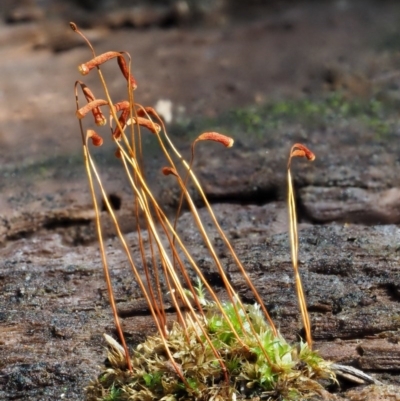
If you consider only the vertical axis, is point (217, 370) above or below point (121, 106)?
below

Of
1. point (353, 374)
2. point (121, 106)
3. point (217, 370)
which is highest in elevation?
point (121, 106)

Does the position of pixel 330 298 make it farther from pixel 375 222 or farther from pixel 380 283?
pixel 375 222

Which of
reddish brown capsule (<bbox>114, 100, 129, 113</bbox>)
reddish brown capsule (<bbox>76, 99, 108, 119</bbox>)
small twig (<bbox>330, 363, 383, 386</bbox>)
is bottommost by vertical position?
small twig (<bbox>330, 363, 383, 386</bbox>)

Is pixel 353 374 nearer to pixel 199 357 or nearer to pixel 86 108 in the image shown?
pixel 199 357

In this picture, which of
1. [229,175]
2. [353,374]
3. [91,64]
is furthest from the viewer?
[229,175]

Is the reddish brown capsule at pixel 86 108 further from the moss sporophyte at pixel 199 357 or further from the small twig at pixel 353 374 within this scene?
the small twig at pixel 353 374

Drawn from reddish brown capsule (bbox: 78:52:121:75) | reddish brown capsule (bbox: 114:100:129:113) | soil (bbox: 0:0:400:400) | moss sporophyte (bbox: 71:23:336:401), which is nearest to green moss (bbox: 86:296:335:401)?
moss sporophyte (bbox: 71:23:336:401)

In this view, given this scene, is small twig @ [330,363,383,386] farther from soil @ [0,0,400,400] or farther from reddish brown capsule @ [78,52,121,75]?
reddish brown capsule @ [78,52,121,75]

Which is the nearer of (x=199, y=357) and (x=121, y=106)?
(x=199, y=357)

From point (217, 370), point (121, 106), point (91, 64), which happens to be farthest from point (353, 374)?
point (91, 64)
